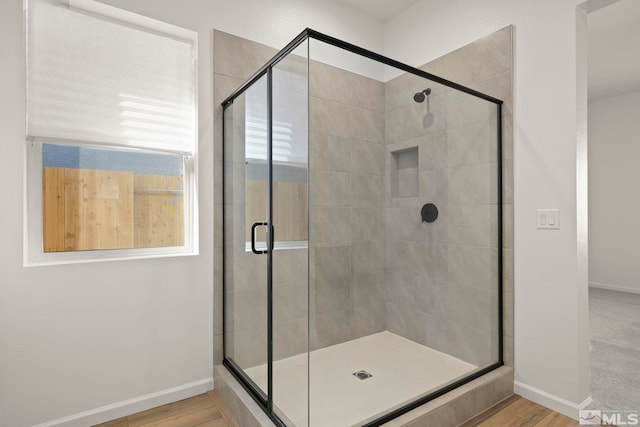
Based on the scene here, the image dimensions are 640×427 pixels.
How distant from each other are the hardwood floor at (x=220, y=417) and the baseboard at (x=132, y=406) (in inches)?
1.1

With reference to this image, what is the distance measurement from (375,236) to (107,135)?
5.75 feet

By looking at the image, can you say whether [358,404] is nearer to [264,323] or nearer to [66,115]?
[264,323]

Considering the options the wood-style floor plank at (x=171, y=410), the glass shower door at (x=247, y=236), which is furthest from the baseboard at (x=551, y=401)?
the wood-style floor plank at (x=171, y=410)

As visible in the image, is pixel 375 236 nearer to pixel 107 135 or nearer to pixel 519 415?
pixel 519 415

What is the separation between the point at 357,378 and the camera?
206 cm

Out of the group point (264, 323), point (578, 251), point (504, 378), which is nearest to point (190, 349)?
point (264, 323)

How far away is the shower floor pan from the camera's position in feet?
5.15

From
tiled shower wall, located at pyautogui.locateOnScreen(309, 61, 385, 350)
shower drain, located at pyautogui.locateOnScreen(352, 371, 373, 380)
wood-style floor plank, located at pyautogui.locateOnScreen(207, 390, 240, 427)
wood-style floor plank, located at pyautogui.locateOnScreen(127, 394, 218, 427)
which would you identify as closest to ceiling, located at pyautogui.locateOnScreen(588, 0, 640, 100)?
tiled shower wall, located at pyautogui.locateOnScreen(309, 61, 385, 350)

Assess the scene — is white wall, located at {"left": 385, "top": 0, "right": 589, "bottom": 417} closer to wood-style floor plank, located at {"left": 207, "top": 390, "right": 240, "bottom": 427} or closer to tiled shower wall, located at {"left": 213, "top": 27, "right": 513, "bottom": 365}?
tiled shower wall, located at {"left": 213, "top": 27, "right": 513, "bottom": 365}

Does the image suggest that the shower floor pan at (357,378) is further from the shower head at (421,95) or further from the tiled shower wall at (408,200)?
the shower head at (421,95)

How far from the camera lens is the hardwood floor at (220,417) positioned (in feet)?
5.96

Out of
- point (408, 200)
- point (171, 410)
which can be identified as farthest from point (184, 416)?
point (408, 200)

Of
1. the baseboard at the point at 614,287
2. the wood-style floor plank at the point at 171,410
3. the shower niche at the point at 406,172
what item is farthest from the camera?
the baseboard at the point at 614,287

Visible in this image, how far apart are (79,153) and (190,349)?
4.30 feet
